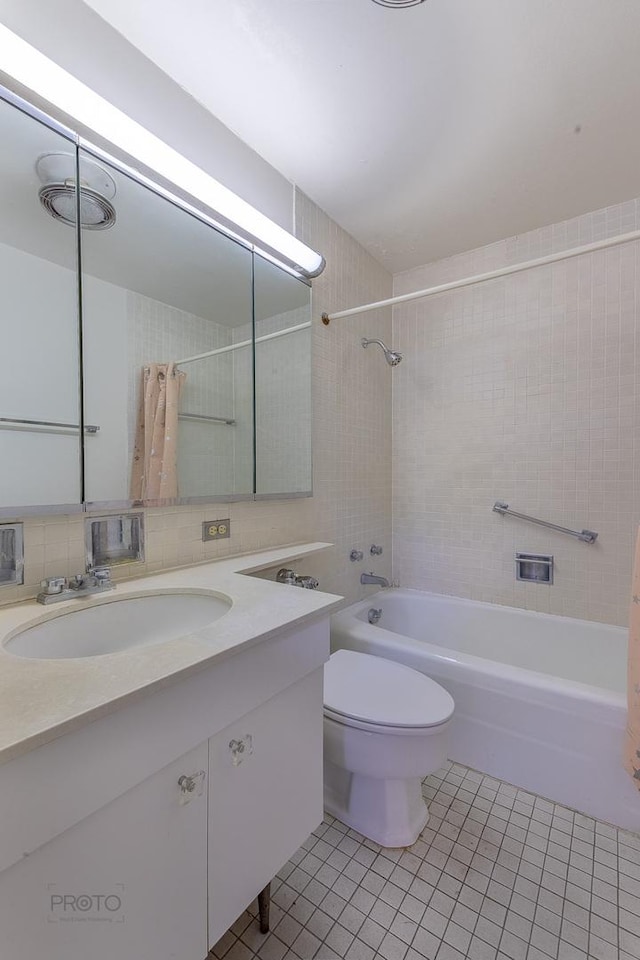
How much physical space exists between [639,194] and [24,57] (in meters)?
2.19

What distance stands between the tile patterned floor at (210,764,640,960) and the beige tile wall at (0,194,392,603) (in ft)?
3.08

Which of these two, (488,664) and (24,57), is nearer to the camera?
(24,57)

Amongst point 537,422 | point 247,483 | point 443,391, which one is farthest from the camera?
point 443,391

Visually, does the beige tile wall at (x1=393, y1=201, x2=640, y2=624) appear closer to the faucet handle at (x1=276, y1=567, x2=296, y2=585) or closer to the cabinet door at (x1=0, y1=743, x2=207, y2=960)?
the faucet handle at (x1=276, y1=567, x2=296, y2=585)

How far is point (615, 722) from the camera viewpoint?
1.30m

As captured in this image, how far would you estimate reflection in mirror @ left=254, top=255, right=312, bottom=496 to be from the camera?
62.7 inches

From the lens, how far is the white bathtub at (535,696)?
4.34ft

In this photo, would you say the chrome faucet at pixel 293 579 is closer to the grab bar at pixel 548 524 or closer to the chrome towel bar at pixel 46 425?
the chrome towel bar at pixel 46 425

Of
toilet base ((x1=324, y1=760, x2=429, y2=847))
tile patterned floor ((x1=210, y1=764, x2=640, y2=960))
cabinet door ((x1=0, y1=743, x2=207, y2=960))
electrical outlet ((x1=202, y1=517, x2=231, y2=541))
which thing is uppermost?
electrical outlet ((x1=202, y1=517, x2=231, y2=541))

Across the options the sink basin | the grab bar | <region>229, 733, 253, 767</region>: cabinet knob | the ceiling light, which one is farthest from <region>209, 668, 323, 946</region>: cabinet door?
the ceiling light

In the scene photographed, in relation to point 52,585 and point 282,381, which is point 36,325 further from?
point 282,381

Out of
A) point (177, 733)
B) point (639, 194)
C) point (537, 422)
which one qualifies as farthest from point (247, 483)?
point (639, 194)

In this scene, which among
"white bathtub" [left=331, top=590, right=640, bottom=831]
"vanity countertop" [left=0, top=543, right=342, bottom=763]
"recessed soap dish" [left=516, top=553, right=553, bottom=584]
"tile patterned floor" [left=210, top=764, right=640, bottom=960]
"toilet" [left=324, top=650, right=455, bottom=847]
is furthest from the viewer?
"recessed soap dish" [left=516, top=553, right=553, bottom=584]

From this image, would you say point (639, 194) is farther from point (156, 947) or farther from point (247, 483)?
point (156, 947)
